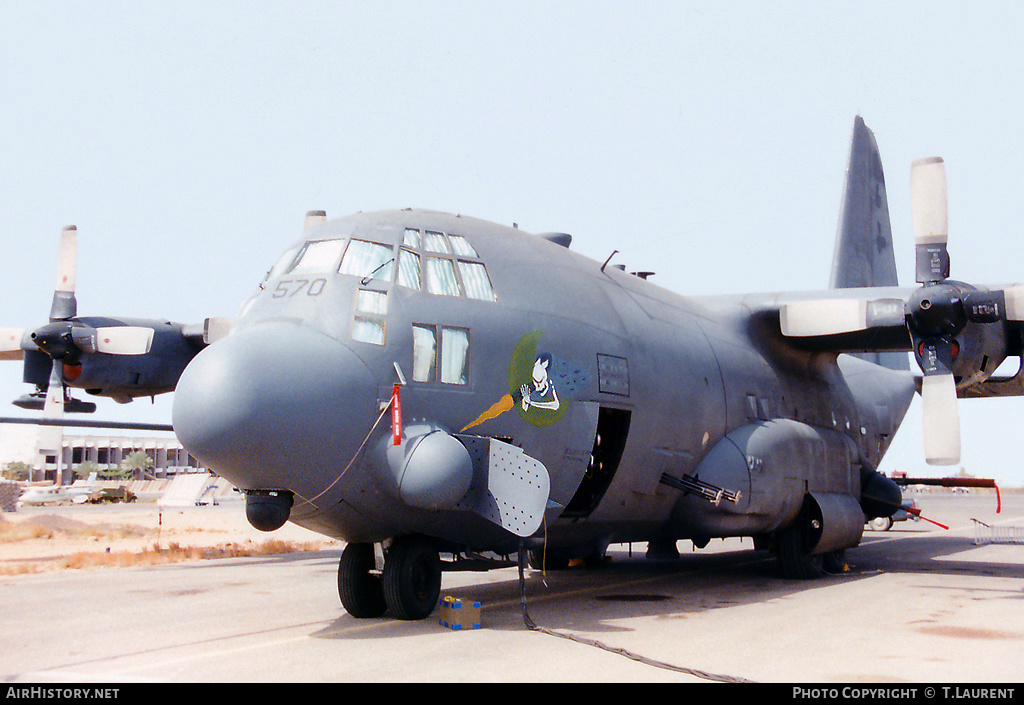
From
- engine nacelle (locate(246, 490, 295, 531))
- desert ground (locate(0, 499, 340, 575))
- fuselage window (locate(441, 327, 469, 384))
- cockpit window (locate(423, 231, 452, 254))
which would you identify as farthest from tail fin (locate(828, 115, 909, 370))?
engine nacelle (locate(246, 490, 295, 531))

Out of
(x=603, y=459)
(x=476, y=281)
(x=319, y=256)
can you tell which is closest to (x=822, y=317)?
(x=603, y=459)

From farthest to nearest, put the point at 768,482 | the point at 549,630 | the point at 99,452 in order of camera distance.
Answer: the point at 99,452, the point at 768,482, the point at 549,630

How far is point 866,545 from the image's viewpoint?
22.5 metres

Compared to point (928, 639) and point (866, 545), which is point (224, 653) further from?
point (866, 545)

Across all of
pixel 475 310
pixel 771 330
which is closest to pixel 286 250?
pixel 475 310

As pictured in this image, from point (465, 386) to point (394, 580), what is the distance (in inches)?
83.8

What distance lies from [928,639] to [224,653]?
6499 mm

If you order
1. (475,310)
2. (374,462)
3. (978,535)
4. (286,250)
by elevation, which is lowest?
(978,535)

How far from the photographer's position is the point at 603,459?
37.2 feet

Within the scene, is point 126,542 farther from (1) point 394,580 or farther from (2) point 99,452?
(2) point 99,452

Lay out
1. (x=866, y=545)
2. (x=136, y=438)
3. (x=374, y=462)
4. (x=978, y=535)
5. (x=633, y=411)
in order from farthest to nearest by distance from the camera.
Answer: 1. (x=136, y=438)
2. (x=978, y=535)
3. (x=866, y=545)
4. (x=633, y=411)
5. (x=374, y=462)

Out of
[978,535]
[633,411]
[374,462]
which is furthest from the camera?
[978,535]

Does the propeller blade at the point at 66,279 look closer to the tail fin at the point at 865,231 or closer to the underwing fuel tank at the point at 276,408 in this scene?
the underwing fuel tank at the point at 276,408

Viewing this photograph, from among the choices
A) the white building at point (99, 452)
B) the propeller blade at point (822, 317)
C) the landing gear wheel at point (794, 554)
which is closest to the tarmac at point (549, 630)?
the landing gear wheel at point (794, 554)
